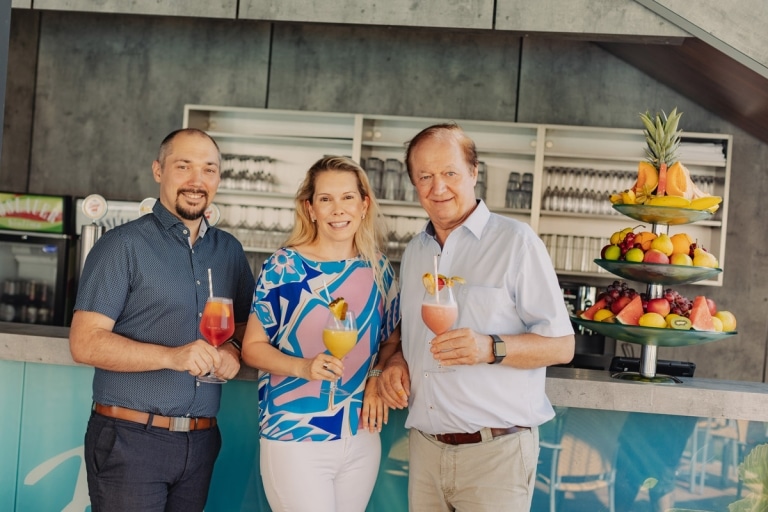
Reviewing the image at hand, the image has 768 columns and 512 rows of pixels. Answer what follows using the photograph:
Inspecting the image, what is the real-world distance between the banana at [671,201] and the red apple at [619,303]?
1.11 ft

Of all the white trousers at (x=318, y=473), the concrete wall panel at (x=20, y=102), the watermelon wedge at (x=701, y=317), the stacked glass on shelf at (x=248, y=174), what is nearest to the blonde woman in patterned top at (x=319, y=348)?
the white trousers at (x=318, y=473)

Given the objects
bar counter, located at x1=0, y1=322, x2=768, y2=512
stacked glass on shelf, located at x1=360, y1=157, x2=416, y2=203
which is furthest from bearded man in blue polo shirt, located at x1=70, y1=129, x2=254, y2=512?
stacked glass on shelf, located at x1=360, y1=157, x2=416, y2=203

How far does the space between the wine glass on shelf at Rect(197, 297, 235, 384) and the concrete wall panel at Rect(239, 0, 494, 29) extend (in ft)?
10.0

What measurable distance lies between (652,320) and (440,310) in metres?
1.01

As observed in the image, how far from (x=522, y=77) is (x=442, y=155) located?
420 cm

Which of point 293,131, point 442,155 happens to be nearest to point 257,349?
point 442,155

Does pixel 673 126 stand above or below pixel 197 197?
above

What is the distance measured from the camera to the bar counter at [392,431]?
257 centimetres

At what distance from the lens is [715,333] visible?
8.73ft

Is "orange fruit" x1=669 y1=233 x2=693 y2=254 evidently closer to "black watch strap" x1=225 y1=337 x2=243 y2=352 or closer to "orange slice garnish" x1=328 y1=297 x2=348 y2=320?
"orange slice garnish" x1=328 y1=297 x2=348 y2=320

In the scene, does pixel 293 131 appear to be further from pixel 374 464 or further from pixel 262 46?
pixel 374 464

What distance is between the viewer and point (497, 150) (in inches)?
226

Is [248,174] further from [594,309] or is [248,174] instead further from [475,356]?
[475,356]

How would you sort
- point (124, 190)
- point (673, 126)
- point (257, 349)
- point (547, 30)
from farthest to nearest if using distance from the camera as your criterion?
point (124, 190), point (547, 30), point (673, 126), point (257, 349)
